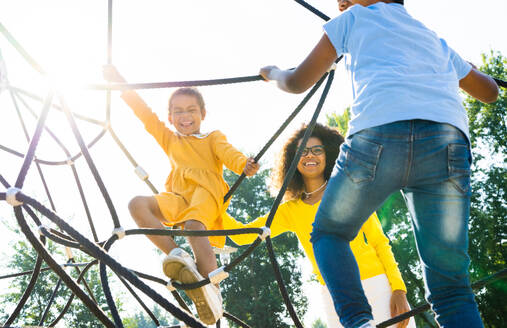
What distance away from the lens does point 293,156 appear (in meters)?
2.62

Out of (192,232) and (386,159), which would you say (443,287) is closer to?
(386,159)

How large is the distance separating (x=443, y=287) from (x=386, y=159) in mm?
370

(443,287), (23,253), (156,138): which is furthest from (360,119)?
(23,253)

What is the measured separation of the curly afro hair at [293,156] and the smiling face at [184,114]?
0.58 meters

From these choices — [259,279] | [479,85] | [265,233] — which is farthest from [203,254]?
[259,279]

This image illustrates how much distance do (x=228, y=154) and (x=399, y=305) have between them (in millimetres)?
1166

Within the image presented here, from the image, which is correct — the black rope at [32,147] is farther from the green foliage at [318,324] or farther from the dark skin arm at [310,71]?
the green foliage at [318,324]

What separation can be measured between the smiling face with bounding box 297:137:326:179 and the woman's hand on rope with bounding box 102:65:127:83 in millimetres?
1193

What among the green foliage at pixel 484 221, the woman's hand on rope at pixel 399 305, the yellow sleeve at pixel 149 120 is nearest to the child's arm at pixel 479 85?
the woman's hand on rope at pixel 399 305

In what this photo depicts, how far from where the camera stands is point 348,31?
119 centimetres

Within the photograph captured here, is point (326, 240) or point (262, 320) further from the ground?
point (262, 320)

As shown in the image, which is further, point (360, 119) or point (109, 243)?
point (109, 243)

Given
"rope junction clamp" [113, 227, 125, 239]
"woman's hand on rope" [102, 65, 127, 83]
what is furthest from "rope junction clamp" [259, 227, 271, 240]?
"woman's hand on rope" [102, 65, 127, 83]

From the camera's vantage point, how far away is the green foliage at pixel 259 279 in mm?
15500
